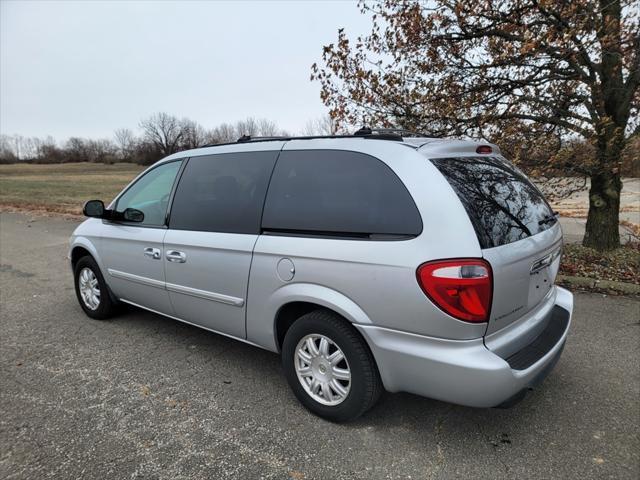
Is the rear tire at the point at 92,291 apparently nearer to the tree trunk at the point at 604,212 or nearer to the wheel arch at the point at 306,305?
the wheel arch at the point at 306,305

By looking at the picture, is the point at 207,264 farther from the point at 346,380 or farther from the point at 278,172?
the point at 346,380

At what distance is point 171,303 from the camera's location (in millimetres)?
3623

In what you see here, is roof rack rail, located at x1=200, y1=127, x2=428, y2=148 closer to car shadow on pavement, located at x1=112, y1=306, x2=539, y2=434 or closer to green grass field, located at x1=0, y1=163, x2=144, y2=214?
car shadow on pavement, located at x1=112, y1=306, x2=539, y2=434

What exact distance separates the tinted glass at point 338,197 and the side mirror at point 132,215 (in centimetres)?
157

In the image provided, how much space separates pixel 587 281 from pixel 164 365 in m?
4.87

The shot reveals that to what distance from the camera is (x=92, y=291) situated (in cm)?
453

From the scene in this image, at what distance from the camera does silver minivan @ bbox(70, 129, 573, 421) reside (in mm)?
2188

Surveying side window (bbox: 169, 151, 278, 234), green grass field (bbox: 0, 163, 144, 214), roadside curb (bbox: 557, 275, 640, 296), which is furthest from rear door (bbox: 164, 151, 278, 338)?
green grass field (bbox: 0, 163, 144, 214)

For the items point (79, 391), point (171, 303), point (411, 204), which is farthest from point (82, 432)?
point (411, 204)

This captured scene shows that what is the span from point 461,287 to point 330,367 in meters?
0.98

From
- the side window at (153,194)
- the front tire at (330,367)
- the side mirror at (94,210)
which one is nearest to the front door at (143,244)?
the side window at (153,194)

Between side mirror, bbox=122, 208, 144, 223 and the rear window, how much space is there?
2695 millimetres

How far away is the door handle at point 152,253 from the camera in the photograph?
3607mm

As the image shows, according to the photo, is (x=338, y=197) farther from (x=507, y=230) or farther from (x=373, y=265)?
(x=507, y=230)
